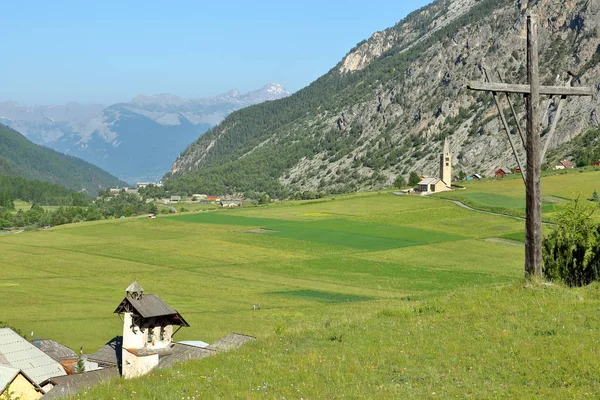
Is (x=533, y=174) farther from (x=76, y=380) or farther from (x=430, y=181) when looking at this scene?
(x=430, y=181)

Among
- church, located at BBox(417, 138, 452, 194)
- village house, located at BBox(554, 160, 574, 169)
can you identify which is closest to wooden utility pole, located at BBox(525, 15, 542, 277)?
church, located at BBox(417, 138, 452, 194)

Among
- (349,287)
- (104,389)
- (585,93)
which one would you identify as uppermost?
(585,93)

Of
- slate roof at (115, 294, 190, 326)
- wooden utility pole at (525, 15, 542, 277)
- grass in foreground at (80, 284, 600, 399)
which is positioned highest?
wooden utility pole at (525, 15, 542, 277)

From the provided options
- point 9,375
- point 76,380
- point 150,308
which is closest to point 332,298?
point 150,308

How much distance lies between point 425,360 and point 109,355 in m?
28.9

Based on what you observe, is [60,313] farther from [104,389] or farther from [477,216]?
[477,216]

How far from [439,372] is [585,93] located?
11.7 m

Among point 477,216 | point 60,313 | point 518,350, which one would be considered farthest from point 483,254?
point 518,350

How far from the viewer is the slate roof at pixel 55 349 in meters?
43.2

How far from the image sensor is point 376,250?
86250mm

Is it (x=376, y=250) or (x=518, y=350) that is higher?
(x=518, y=350)

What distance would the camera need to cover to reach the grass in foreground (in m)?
14.0

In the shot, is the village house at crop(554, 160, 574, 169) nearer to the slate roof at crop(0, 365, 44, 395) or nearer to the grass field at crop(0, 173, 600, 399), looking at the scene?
the grass field at crop(0, 173, 600, 399)

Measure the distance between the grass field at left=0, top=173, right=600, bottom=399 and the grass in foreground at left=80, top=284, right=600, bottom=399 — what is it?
0.05 meters
